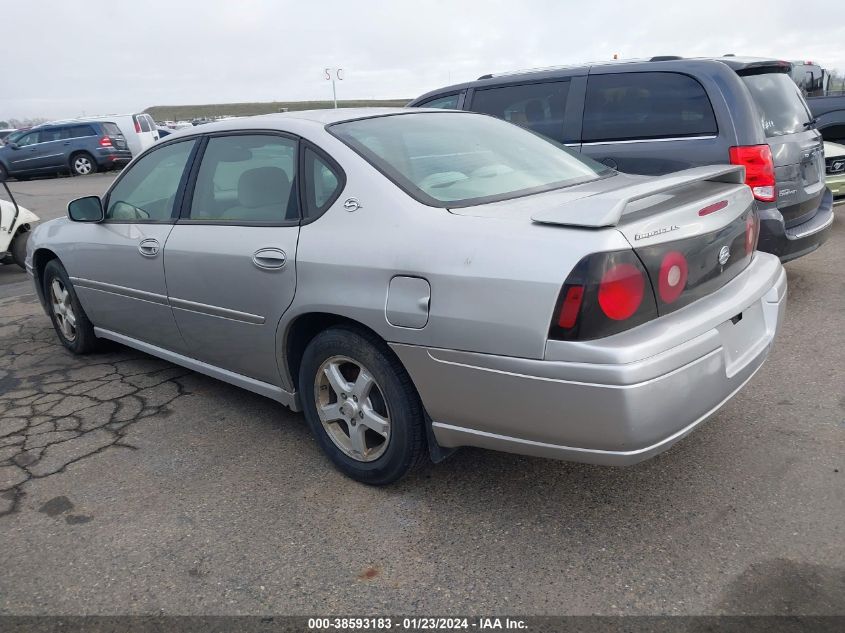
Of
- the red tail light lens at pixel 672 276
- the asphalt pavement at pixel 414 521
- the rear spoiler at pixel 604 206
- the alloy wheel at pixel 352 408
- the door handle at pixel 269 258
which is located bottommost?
the asphalt pavement at pixel 414 521

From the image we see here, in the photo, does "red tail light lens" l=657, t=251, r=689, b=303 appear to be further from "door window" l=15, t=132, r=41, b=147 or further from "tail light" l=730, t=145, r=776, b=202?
"door window" l=15, t=132, r=41, b=147

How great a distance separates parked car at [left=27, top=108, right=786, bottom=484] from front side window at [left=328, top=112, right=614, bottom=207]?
0.5 inches

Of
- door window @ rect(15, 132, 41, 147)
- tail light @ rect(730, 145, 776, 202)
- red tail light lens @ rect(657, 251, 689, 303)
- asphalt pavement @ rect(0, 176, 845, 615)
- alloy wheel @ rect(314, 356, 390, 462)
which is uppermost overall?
door window @ rect(15, 132, 41, 147)

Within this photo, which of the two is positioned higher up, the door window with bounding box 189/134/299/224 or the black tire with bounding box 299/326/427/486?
the door window with bounding box 189/134/299/224

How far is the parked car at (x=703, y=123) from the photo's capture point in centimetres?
464

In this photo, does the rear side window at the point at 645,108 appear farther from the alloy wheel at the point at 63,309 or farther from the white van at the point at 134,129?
the white van at the point at 134,129

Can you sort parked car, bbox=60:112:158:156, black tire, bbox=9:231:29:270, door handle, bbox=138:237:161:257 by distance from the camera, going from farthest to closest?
parked car, bbox=60:112:158:156
black tire, bbox=9:231:29:270
door handle, bbox=138:237:161:257

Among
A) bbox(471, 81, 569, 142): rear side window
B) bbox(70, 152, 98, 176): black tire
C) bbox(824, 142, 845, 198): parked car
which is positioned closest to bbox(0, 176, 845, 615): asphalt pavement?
bbox(471, 81, 569, 142): rear side window

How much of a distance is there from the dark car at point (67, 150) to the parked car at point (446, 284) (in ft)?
62.1

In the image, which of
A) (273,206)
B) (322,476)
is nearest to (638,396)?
(322,476)

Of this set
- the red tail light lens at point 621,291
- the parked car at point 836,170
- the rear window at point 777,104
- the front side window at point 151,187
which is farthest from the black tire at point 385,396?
the parked car at point 836,170

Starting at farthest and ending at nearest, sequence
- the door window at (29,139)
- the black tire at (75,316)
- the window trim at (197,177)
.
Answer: the door window at (29,139) < the black tire at (75,316) < the window trim at (197,177)

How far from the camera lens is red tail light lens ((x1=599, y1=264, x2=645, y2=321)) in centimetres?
220

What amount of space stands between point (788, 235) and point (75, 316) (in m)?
4.65
